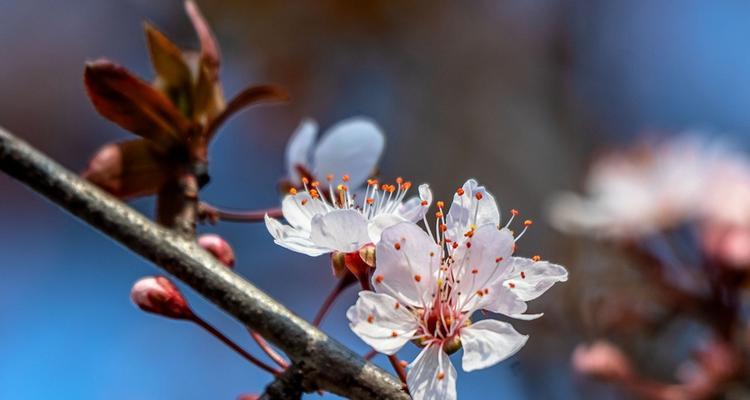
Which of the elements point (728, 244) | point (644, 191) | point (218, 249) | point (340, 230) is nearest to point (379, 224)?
point (340, 230)

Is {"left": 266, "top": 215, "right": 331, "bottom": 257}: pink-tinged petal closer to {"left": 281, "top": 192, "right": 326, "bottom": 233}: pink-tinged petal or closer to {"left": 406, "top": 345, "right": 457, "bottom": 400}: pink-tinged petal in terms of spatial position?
{"left": 281, "top": 192, "right": 326, "bottom": 233}: pink-tinged petal

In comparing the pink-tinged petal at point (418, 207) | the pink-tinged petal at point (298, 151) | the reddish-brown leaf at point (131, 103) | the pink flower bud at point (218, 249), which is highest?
the pink-tinged petal at point (298, 151)

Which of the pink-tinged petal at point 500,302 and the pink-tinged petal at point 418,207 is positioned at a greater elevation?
the pink-tinged petal at point 418,207

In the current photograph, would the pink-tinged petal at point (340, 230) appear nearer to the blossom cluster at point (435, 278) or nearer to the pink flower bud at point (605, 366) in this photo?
the blossom cluster at point (435, 278)

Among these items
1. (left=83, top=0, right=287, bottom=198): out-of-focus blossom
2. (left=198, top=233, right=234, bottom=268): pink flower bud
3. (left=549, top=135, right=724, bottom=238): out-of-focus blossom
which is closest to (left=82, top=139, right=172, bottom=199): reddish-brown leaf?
(left=83, top=0, right=287, bottom=198): out-of-focus blossom

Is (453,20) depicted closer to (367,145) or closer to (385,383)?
(367,145)

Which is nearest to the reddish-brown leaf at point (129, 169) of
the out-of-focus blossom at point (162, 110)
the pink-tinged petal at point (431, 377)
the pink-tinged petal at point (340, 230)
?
the out-of-focus blossom at point (162, 110)

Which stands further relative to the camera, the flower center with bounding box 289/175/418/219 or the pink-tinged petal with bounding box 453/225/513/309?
the flower center with bounding box 289/175/418/219
